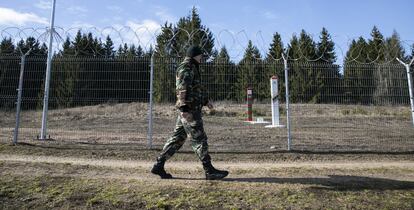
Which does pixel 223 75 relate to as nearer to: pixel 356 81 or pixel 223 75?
pixel 223 75

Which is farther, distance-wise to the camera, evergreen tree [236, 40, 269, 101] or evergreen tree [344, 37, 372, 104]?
evergreen tree [236, 40, 269, 101]

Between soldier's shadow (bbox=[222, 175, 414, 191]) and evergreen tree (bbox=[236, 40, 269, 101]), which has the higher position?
evergreen tree (bbox=[236, 40, 269, 101])

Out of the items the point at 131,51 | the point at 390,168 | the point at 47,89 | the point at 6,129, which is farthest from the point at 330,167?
the point at 6,129

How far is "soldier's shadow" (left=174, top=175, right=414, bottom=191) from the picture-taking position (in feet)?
18.4

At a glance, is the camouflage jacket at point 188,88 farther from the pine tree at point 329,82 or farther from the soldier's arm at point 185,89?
the pine tree at point 329,82

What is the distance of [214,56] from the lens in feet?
33.8

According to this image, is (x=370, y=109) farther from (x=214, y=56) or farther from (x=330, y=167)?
(x=214, y=56)

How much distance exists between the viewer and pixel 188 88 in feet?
18.6

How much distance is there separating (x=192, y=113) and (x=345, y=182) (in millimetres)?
2707

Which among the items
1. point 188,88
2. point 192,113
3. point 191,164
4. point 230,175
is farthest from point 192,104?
point 191,164

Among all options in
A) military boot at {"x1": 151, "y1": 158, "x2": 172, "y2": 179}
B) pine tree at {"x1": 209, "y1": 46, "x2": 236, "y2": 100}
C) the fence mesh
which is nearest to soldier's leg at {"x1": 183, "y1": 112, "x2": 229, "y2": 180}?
military boot at {"x1": 151, "y1": 158, "x2": 172, "y2": 179}

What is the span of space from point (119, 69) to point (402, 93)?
7.89 meters

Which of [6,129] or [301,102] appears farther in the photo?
[6,129]

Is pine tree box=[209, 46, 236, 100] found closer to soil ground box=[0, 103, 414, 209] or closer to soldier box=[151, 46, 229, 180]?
soil ground box=[0, 103, 414, 209]
